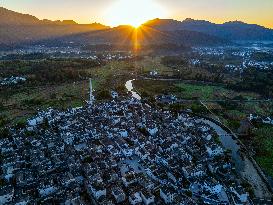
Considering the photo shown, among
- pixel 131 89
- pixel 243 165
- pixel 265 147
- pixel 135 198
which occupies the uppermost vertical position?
pixel 135 198

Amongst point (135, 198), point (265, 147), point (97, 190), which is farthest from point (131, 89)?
point (135, 198)

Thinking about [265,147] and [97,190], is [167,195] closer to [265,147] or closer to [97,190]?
[97,190]

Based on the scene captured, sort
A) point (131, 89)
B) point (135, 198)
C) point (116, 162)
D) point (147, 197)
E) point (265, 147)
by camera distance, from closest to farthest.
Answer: point (147, 197) < point (135, 198) < point (116, 162) < point (265, 147) < point (131, 89)

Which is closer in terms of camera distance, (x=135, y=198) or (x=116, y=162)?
(x=135, y=198)

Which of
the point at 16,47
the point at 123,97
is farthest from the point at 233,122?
the point at 16,47

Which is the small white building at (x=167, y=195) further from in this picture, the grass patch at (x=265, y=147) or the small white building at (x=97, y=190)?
the grass patch at (x=265, y=147)

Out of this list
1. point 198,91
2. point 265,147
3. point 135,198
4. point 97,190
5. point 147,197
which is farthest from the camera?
point 198,91

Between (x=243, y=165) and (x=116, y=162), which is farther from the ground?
(x=116, y=162)

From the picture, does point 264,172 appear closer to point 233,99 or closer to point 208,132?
point 208,132

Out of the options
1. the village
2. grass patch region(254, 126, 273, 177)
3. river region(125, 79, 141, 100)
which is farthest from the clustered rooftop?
river region(125, 79, 141, 100)

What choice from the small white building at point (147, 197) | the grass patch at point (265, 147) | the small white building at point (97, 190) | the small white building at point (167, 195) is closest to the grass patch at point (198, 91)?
the grass patch at point (265, 147)
